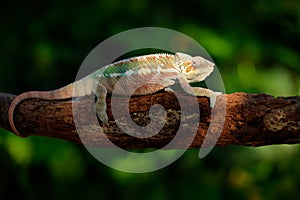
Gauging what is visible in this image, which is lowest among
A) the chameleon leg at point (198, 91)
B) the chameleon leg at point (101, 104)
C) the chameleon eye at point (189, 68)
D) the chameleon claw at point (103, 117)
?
the chameleon claw at point (103, 117)

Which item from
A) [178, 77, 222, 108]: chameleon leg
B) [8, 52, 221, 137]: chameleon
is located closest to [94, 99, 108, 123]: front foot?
[8, 52, 221, 137]: chameleon

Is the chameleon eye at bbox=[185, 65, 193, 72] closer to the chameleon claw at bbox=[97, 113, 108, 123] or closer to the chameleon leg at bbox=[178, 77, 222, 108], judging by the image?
the chameleon leg at bbox=[178, 77, 222, 108]

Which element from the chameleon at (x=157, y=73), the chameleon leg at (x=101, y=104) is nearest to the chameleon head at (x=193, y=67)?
the chameleon at (x=157, y=73)

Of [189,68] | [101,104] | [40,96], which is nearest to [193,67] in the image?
[189,68]

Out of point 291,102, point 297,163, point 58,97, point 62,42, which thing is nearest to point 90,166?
point 62,42

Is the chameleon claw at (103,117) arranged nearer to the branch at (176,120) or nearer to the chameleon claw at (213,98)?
the branch at (176,120)

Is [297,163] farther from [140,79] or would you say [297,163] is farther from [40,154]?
[140,79]
